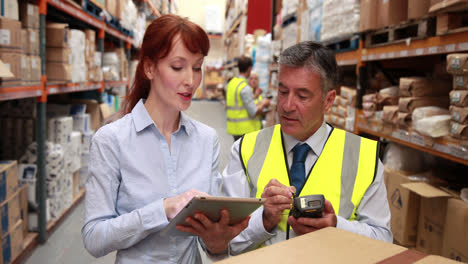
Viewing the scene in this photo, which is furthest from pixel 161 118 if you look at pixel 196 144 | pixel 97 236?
pixel 97 236

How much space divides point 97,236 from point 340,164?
0.95m

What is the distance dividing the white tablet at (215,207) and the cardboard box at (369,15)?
2.24 m

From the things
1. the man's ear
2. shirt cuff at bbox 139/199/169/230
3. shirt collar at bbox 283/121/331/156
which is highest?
the man's ear

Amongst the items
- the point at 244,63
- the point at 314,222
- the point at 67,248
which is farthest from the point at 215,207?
the point at 244,63

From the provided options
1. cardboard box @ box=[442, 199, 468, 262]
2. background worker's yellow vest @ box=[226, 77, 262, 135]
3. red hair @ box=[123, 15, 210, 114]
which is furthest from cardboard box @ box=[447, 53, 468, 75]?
background worker's yellow vest @ box=[226, 77, 262, 135]

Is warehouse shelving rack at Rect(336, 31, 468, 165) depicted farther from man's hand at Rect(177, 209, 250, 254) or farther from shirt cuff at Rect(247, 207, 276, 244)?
man's hand at Rect(177, 209, 250, 254)

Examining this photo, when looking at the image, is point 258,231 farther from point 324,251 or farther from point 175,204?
point 324,251

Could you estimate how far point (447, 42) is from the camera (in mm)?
2059

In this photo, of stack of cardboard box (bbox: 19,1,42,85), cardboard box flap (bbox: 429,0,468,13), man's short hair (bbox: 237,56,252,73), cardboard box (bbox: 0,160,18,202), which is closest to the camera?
cardboard box flap (bbox: 429,0,468,13)

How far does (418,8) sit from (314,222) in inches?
70.3

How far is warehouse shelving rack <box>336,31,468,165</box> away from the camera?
198 centimetres

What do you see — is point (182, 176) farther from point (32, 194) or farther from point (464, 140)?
point (32, 194)

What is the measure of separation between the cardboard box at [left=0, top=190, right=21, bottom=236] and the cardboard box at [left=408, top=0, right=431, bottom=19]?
3101 millimetres

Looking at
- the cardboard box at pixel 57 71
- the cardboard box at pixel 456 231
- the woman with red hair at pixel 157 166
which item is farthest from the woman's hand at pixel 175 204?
the cardboard box at pixel 57 71
